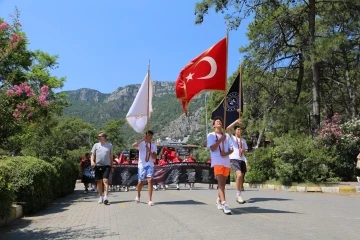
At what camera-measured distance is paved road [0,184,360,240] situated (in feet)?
21.5

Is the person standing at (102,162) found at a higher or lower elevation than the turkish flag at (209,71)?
lower

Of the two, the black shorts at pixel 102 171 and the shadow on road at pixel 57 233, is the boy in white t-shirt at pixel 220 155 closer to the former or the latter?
the shadow on road at pixel 57 233

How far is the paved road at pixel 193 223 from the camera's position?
6.55 metres

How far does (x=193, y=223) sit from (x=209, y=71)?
365cm

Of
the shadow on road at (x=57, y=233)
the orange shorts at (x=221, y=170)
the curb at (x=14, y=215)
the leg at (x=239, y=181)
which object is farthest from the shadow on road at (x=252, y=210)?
the curb at (x=14, y=215)

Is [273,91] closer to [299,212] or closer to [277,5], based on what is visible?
[277,5]

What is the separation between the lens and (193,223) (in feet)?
24.7

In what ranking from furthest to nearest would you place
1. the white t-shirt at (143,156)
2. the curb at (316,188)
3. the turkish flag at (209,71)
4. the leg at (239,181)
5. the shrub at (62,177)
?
the curb at (316,188), the shrub at (62,177), the white t-shirt at (143,156), the leg at (239,181), the turkish flag at (209,71)

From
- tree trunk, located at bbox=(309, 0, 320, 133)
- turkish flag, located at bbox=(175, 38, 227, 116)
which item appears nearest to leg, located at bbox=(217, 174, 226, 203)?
turkish flag, located at bbox=(175, 38, 227, 116)

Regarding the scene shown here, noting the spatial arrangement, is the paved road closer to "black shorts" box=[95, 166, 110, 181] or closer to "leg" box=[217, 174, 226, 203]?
"leg" box=[217, 174, 226, 203]

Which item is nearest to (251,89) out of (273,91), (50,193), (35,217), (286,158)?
(273,91)

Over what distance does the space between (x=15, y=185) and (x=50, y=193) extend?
85.7 inches

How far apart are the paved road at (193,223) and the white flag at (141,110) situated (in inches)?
94.0

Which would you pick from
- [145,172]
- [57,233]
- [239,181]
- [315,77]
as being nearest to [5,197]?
[57,233]
